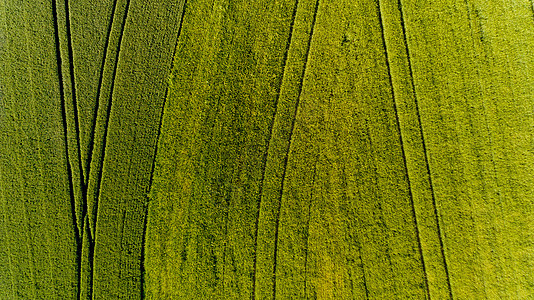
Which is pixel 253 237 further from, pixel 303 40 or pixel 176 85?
pixel 303 40

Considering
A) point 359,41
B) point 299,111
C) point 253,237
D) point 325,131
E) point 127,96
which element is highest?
point 359,41

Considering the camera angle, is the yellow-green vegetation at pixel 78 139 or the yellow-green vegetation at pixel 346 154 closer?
the yellow-green vegetation at pixel 346 154

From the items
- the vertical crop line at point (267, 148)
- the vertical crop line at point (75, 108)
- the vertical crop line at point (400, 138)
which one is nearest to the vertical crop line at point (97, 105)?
the vertical crop line at point (75, 108)

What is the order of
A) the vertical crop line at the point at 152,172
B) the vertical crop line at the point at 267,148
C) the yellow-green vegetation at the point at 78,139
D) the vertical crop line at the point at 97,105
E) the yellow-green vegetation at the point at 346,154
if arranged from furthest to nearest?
the vertical crop line at the point at 97,105
the yellow-green vegetation at the point at 78,139
the vertical crop line at the point at 152,172
the vertical crop line at the point at 267,148
the yellow-green vegetation at the point at 346,154

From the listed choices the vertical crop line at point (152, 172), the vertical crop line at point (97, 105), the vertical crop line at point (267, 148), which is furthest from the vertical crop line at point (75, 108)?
the vertical crop line at point (267, 148)

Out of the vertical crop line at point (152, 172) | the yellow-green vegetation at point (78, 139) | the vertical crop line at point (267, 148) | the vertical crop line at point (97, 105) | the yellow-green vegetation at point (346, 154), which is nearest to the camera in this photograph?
the yellow-green vegetation at point (346, 154)

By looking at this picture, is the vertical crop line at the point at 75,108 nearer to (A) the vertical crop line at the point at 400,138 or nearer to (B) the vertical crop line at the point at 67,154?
(B) the vertical crop line at the point at 67,154

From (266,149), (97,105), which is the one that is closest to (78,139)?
(97,105)

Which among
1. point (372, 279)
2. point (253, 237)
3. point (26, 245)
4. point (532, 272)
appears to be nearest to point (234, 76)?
point (253, 237)

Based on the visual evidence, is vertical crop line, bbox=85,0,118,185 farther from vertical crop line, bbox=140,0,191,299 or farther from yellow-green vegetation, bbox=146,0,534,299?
yellow-green vegetation, bbox=146,0,534,299
